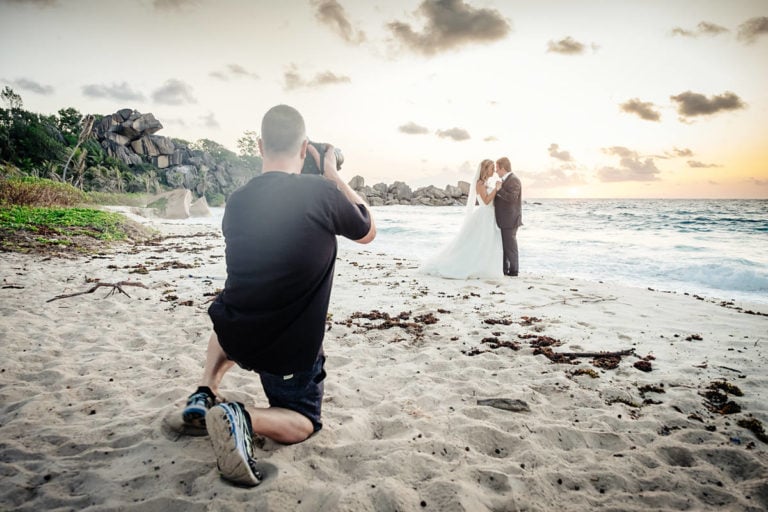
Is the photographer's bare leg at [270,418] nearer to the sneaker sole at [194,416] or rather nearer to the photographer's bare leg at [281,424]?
the photographer's bare leg at [281,424]

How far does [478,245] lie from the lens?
7457 millimetres

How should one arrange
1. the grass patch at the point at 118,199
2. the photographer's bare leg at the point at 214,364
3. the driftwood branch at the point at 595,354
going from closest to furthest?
the photographer's bare leg at the point at 214,364 → the driftwood branch at the point at 595,354 → the grass patch at the point at 118,199

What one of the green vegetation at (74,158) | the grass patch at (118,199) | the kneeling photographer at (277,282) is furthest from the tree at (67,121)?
the kneeling photographer at (277,282)

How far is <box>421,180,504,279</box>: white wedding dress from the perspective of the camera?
7371 millimetres

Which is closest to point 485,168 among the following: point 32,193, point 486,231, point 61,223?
point 486,231

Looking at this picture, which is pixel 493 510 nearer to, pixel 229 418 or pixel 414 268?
pixel 229 418

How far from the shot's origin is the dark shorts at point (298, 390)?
6.62 feet

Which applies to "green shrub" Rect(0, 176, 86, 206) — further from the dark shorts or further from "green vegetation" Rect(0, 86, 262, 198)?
the dark shorts

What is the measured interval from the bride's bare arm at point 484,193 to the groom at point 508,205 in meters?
0.21

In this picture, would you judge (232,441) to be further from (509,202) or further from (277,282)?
(509,202)

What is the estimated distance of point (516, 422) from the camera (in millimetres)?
2447

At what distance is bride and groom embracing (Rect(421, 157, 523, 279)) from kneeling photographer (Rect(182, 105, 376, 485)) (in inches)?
222

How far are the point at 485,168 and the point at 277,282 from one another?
6.50m

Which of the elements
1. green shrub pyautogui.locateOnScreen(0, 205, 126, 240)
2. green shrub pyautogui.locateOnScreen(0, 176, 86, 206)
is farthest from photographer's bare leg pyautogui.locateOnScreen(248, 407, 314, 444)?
green shrub pyautogui.locateOnScreen(0, 176, 86, 206)
